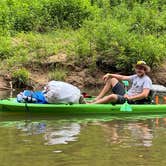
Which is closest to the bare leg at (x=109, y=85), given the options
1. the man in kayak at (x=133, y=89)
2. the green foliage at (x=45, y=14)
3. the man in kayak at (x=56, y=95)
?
the man in kayak at (x=133, y=89)

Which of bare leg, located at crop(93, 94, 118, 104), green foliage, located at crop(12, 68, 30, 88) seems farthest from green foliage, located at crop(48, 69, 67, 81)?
bare leg, located at crop(93, 94, 118, 104)

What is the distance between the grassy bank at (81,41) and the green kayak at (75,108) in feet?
16.6

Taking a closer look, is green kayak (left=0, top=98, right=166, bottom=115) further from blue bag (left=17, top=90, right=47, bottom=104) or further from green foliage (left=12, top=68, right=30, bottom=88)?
green foliage (left=12, top=68, right=30, bottom=88)

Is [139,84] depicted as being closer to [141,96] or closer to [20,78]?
[141,96]

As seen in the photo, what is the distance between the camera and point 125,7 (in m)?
20.5

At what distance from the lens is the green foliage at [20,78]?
1415 centimetres

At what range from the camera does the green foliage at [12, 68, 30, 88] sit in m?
14.1

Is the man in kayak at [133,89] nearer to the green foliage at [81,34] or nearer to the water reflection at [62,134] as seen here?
the water reflection at [62,134]

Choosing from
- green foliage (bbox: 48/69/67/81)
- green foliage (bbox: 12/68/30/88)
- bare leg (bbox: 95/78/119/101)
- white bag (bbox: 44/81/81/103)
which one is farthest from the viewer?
green foliage (bbox: 48/69/67/81)

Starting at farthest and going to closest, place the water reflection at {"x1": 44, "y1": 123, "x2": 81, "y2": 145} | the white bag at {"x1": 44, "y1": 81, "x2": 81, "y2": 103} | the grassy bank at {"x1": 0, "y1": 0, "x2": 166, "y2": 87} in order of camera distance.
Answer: the grassy bank at {"x1": 0, "y1": 0, "x2": 166, "y2": 87} → the white bag at {"x1": 44, "y1": 81, "x2": 81, "y2": 103} → the water reflection at {"x1": 44, "y1": 123, "x2": 81, "y2": 145}

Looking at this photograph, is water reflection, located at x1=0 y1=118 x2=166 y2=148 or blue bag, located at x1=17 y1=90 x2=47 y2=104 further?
blue bag, located at x1=17 y1=90 x2=47 y2=104

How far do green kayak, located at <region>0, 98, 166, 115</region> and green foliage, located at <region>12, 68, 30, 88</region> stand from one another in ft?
14.8

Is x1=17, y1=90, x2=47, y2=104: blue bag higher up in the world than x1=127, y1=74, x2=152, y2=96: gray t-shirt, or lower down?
lower down

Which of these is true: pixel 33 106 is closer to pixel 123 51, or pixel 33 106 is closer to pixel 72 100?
pixel 72 100
